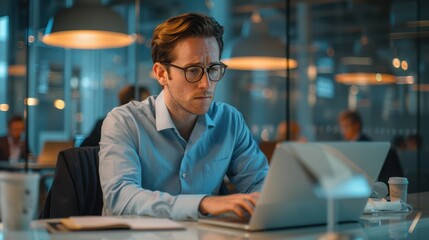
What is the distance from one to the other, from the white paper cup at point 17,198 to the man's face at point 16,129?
16.3ft

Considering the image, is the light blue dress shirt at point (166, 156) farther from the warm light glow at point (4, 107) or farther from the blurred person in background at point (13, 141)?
the blurred person in background at point (13, 141)

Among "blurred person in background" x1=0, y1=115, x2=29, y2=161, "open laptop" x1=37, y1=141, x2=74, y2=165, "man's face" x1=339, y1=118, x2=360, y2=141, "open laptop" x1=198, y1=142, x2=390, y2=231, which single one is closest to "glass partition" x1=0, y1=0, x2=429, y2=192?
"blurred person in background" x1=0, y1=115, x2=29, y2=161

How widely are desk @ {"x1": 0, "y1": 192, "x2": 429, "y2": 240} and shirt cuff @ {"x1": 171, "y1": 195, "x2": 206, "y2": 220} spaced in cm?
5

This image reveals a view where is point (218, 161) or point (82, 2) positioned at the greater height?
point (82, 2)

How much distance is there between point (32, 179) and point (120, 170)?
583mm

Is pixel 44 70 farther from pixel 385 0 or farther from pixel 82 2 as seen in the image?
pixel 385 0

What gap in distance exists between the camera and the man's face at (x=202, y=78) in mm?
2354

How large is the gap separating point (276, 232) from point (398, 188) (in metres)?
0.79

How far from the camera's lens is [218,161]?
8.17ft

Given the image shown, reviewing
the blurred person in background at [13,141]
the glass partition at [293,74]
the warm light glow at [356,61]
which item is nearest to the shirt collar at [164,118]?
the glass partition at [293,74]

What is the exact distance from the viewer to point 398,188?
2.33 metres

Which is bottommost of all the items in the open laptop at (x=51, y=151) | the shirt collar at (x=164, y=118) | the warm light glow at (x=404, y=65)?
the open laptop at (x=51, y=151)

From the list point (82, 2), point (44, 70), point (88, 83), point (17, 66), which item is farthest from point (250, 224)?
point (88, 83)

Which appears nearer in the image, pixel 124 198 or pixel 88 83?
pixel 124 198
